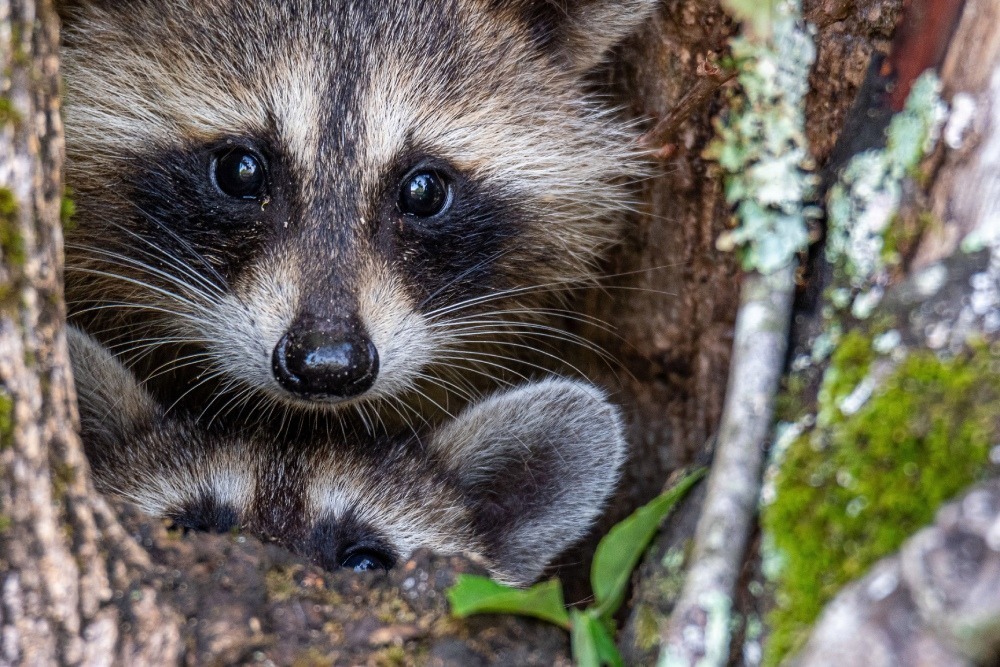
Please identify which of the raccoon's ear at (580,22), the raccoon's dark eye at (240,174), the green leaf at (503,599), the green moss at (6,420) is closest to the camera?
the green moss at (6,420)

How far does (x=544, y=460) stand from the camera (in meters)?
3.70

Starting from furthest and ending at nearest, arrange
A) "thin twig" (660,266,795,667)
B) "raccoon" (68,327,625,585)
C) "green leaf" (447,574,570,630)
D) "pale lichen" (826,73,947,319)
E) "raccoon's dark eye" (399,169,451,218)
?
"raccoon's dark eye" (399,169,451,218), "raccoon" (68,327,625,585), "green leaf" (447,574,570,630), "pale lichen" (826,73,947,319), "thin twig" (660,266,795,667)

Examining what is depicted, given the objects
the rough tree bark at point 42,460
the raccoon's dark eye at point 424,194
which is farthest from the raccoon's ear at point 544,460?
the rough tree bark at point 42,460

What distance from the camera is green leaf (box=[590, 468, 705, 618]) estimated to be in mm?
2506

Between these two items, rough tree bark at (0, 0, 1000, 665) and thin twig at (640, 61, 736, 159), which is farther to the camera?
thin twig at (640, 61, 736, 159)

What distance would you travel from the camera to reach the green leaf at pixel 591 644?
2398mm

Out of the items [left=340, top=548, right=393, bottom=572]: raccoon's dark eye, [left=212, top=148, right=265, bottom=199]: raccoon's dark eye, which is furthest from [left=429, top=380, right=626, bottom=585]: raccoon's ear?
[left=212, top=148, right=265, bottom=199]: raccoon's dark eye

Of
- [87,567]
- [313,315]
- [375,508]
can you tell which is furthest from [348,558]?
[87,567]

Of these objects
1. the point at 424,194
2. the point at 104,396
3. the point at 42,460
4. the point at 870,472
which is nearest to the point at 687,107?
the point at 424,194

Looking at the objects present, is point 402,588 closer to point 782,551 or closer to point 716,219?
point 782,551

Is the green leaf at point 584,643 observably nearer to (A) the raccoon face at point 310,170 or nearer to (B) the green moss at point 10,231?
(A) the raccoon face at point 310,170

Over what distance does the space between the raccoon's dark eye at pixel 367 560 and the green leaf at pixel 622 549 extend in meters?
1.16

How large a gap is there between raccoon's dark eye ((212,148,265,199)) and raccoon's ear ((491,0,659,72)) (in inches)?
41.7

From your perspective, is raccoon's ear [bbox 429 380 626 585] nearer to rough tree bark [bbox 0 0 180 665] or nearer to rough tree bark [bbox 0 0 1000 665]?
rough tree bark [bbox 0 0 1000 665]
